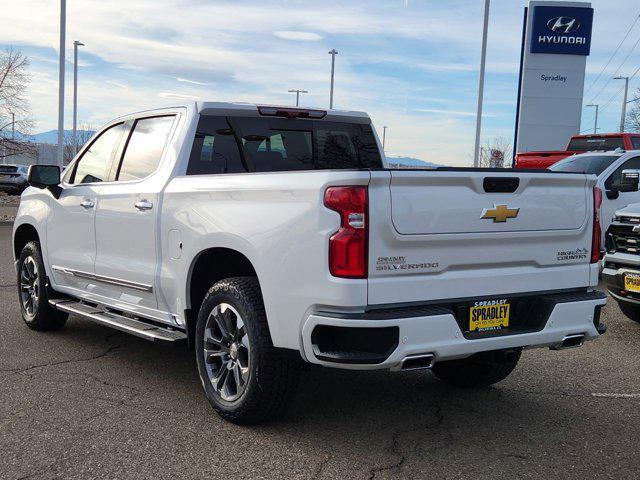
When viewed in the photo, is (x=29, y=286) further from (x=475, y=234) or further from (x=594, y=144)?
(x=594, y=144)

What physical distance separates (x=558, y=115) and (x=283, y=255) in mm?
29020

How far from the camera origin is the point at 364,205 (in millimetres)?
3410

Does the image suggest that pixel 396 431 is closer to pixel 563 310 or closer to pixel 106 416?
pixel 563 310

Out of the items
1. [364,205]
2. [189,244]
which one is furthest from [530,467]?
[189,244]

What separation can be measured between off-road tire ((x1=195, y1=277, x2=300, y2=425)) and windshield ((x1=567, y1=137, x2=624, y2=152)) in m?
14.9

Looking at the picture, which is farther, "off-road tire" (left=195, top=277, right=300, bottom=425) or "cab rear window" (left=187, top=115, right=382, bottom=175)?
"cab rear window" (left=187, top=115, right=382, bottom=175)

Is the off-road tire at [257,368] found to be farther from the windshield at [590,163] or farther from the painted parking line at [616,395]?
the windshield at [590,163]

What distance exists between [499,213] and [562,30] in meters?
29.1

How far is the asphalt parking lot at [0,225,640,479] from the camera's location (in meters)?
3.58

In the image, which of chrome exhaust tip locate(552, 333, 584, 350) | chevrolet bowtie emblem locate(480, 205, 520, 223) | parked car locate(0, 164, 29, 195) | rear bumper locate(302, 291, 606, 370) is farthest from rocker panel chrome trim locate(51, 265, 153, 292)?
parked car locate(0, 164, 29, 195)

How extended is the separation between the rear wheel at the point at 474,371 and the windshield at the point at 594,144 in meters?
13.5

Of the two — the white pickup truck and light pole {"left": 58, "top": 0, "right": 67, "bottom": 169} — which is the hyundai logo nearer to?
light pole {"left": 58, "top": 0, "right": 67, "bottom": 169}

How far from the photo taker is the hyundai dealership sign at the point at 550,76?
3000 cm

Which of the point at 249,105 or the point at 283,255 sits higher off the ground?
the point at 249,105
